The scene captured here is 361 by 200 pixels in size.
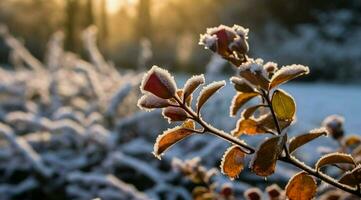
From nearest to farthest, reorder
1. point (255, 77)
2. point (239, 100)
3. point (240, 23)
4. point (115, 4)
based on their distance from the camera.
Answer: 1. point (255, 77)
2. point (239, 100)
3. point (240, 23)
4. point (115, 4)

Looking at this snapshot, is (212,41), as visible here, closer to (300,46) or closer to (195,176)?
(195,176)

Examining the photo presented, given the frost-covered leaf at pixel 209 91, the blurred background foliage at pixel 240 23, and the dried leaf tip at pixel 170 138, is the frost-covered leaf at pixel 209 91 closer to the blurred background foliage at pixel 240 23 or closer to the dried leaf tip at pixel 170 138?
the dried leaf tip at pixel 170 138

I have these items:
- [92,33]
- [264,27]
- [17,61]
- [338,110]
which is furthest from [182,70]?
[92,33]

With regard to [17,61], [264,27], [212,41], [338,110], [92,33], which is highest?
[264,27]

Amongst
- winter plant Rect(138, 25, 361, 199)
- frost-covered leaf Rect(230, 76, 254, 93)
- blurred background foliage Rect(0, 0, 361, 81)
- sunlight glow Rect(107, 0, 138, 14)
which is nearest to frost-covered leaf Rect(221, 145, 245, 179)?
winter plant Rect(138, 25, 361, 199)

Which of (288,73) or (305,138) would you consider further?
(305,138)

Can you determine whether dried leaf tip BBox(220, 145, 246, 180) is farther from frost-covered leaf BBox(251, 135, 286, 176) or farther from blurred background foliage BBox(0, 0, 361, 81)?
blurred background foliage BBox(0, 0, 361, 81)

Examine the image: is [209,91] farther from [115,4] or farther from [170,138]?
[115,4]

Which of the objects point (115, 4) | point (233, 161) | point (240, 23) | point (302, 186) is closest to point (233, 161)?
point (233, 161)
